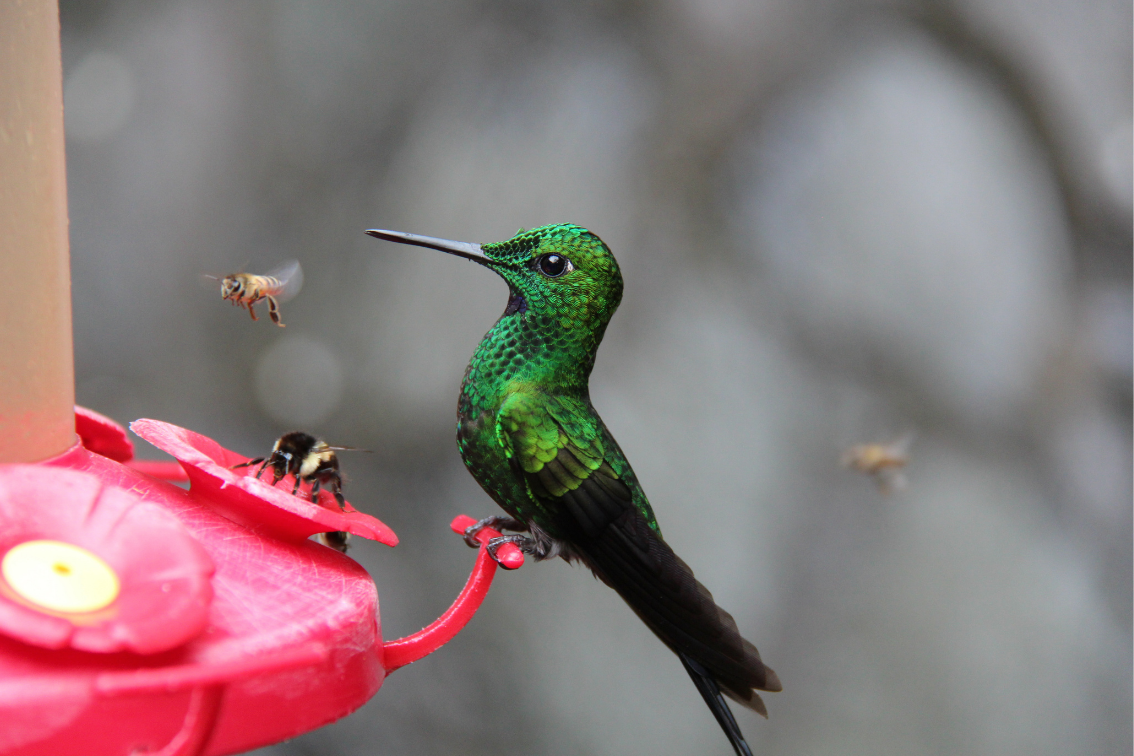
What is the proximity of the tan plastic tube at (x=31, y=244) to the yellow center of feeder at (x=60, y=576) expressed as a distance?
0.37 meters

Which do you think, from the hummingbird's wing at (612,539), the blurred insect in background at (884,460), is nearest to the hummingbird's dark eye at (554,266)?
the hummingbird's wing at (612,539)

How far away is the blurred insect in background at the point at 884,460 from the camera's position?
116 inches

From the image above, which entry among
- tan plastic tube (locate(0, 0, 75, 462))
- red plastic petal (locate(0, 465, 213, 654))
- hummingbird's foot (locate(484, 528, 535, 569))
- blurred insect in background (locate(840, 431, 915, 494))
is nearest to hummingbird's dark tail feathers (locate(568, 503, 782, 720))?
hummingbird's foot (locate(484, 528, 535, 569))

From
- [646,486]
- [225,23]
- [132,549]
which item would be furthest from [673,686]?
[225,23]

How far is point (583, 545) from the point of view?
1365 millimetres

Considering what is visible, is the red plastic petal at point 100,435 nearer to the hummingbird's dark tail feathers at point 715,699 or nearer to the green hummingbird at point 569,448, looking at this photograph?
the green hummingbird at point 569,448

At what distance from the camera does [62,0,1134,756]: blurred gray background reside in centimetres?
309

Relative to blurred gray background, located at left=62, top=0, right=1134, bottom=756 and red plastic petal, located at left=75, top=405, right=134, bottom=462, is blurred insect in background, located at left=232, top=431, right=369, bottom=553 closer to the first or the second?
red plastic petal, located at left=75, top=405, right=134, bottom=462

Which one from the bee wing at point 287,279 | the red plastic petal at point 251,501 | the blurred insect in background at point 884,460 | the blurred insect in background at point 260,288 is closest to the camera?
the red plastic petal at point 251,501

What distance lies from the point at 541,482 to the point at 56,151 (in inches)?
35.4

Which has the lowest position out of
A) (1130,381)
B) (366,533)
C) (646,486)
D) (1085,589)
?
(366,533)

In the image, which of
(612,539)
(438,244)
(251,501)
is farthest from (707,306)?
(251,501)

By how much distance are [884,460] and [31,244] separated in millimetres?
2681

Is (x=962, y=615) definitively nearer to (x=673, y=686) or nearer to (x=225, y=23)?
(x=673, y=686)
